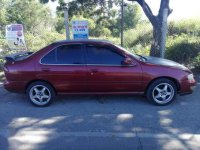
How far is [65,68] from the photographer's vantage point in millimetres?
7445

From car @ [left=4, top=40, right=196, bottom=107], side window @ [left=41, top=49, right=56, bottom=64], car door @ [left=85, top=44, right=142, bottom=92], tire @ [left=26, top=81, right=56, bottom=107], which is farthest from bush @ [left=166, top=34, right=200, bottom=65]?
tire @ [left=26, top=81, right=56, bottom=107]

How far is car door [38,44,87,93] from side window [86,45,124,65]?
18 cm

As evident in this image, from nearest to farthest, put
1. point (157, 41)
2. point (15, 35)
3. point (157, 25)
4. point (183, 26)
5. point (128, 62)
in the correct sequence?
point (128, 62) → point (157, 25) → point (157, 41) → point (15, 35) → point (183, 26)

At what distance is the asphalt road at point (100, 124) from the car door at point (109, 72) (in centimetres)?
41

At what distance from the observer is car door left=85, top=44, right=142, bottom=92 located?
7402 mm

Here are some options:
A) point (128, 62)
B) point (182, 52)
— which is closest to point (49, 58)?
point (128, 62)

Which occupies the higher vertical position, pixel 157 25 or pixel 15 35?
pixel 157 25

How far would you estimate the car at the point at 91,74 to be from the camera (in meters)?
7.41

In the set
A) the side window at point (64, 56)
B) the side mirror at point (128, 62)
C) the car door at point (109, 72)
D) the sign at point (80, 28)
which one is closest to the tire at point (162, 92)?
the car door at point (109, 72)

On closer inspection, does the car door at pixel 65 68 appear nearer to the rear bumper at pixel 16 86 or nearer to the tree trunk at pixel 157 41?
the rear bumper at pixel 16 86

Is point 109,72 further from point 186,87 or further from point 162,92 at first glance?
point 186,87

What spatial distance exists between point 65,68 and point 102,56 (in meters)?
0.85

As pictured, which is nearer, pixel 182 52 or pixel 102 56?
pixel 102 56

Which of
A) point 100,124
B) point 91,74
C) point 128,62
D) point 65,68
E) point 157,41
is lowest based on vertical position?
point 100,124
